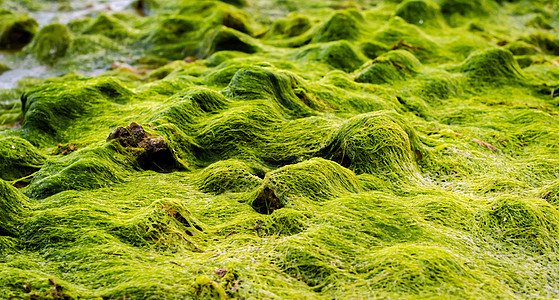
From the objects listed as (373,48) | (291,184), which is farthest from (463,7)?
(291,184)

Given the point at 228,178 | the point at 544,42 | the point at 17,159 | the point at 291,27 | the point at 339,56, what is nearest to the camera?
the point at 228,178

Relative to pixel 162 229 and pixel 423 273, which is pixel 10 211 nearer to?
pixel 162 229

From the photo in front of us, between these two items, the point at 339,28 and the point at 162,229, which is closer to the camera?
the point at 162,229

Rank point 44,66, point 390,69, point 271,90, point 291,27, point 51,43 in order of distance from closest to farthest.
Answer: point 271,90 → point 390,69 → point 44,66 → point 51,43 → point 291,27

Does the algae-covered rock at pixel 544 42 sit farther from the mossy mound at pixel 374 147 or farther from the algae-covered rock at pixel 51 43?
the algae-covered rock at pixel 51 43

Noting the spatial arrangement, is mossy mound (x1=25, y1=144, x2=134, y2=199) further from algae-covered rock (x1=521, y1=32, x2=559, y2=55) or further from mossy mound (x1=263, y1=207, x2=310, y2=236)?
algae-covered rock (x1=521, y1=32, x2=559, y2=55)

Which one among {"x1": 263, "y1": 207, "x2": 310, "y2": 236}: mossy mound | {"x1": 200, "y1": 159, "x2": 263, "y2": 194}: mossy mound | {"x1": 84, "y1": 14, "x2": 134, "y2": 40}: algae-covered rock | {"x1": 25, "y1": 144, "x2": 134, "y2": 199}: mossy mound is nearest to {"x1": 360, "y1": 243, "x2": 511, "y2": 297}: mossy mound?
{"x1": 263, "y1": 207, "x2": 310, "y2": 236}: mossy mound

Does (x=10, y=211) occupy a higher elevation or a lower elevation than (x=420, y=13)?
higher
